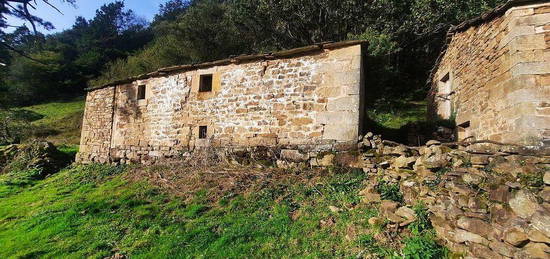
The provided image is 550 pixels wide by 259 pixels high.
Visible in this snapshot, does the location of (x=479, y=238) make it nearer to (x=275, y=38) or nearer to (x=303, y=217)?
(x=303, y=217)

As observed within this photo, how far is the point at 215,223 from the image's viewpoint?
5125 mm

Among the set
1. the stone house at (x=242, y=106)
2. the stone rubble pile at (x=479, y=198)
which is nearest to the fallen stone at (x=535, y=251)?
the stone rubble pile at (x=479, y=198)

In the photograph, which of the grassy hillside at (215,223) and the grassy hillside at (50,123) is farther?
the grassy hillside at (50,123)

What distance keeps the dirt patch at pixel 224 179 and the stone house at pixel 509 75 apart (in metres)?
3.53

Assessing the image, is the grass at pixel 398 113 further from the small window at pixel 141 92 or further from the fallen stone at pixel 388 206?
the small window at pixel 141 92

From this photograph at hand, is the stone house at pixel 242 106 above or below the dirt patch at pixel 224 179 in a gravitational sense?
above

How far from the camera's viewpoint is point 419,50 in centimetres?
1809

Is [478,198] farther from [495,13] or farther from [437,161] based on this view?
[495,13]

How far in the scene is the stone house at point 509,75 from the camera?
464 cm

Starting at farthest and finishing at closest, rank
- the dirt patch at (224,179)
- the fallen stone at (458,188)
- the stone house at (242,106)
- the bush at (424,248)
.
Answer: the stone house at (242,106)
the dirt patch at (224,179)
the fallen stone at (458,188)
the bush at (424,248)

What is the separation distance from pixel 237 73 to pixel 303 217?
4933 millimetres

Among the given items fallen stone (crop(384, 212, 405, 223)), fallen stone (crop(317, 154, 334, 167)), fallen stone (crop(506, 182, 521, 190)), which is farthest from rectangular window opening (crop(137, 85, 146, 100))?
fallen stone (crop(506, 182, 521, 190))

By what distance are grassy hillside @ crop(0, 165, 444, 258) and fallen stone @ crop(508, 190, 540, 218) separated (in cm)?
101

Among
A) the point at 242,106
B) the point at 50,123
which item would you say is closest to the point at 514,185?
the point at 242,106
